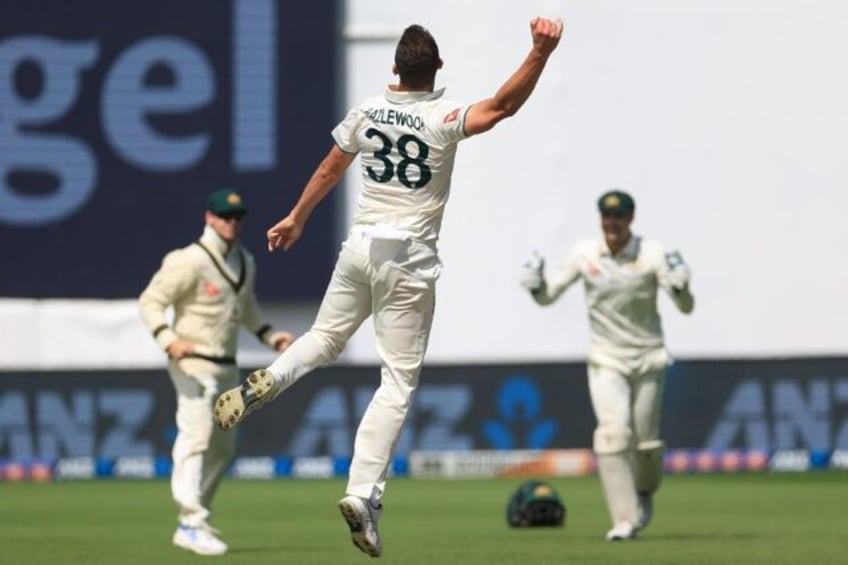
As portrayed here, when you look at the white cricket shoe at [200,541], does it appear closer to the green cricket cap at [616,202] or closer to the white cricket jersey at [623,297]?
the white cricket jersey at [623,297]

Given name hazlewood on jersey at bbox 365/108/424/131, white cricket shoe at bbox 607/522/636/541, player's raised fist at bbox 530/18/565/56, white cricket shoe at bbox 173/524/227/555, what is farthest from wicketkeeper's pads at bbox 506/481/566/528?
player's raised fist at bbox 530/18/565/56

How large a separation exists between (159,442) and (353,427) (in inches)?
71.7

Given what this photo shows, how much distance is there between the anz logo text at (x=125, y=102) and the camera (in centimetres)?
2347

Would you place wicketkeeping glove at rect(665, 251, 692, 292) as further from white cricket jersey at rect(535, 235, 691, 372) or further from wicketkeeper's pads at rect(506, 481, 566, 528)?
wicketkeeper's pads at rect(506, 481, 566, 528)

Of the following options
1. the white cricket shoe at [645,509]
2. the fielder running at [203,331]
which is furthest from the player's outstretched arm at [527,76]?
the white cricket shoe at [645,509]

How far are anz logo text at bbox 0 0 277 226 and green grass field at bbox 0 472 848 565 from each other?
4.30 metres

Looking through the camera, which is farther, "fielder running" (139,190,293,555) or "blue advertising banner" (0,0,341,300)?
"blue advertising banner" (0,0,341,300)

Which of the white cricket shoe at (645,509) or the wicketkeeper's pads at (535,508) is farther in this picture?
the wicketkeeper's pads at (535,508)

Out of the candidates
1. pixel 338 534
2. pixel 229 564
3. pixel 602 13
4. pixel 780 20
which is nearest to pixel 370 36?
pixel 602 13

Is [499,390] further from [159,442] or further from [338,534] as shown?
[338,534]

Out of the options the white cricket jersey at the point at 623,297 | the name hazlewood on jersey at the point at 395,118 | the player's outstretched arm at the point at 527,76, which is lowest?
the white cricket jersey at the point at 623,297

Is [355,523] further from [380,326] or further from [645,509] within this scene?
[645,509]

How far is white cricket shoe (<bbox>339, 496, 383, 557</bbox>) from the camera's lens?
9797 mm

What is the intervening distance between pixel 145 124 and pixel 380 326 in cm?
1384
